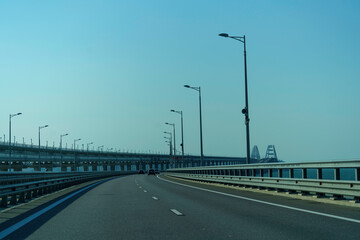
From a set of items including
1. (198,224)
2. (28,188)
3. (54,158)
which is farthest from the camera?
(54,158)

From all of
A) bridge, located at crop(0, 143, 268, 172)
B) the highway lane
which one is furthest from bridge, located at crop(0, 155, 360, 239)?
bridge, located at crop(0, 143, 268, 172)

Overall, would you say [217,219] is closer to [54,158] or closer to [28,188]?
[28,188]

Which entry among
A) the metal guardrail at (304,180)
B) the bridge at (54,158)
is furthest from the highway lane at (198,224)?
the bridge at (54,158)

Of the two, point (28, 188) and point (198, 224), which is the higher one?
point (28, 188)

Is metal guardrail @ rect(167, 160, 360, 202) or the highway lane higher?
metal guardrail @ rect(167, 160, 360, 202)

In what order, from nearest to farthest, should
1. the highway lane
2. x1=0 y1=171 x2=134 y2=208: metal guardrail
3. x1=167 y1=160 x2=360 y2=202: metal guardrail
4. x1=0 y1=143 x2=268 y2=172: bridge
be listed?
the highway lane < x1=167 y1=160 x2=360 y2=202: metal guardrail < x1=0 y1=171 x2=134 y2=208: metal guardrail < x1=0 y1=143 x2=268 y2=172: bridge

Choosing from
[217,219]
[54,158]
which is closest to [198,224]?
[217,219]

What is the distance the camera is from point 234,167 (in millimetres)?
30516

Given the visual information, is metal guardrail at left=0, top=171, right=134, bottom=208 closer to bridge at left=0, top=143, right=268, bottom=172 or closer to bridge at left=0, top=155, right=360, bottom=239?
bridge at left=0, top=155, right=360, bottom=239

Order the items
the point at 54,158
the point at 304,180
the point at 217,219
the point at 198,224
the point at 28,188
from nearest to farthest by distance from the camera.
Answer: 1. the point at 198,224
2. the point at 217,219
3. the point at 304,180
4. the point at 28,188
5. the point at 54,158

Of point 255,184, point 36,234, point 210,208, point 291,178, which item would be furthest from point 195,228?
point 255,184

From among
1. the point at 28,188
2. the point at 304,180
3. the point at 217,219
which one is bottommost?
the point at 217,219

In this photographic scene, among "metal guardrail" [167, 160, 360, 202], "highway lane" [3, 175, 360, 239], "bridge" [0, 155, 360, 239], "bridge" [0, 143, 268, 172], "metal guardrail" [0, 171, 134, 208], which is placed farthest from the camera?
"bridge" [0, 143, 268, 172]

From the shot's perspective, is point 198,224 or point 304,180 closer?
point 198,224
